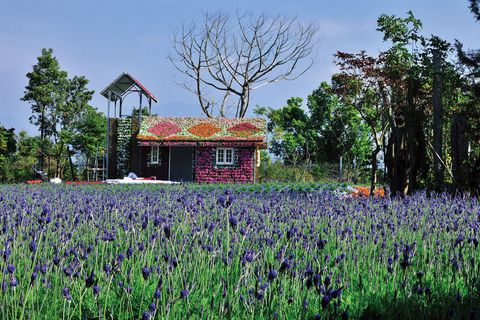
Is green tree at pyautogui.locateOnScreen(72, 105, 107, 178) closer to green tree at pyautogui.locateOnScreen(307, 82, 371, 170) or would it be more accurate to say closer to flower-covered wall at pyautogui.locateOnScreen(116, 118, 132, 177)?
flower-covered wall at pyautogui.locateOnScreen(116, 118, 132, 177)

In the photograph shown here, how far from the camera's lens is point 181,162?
104 feet

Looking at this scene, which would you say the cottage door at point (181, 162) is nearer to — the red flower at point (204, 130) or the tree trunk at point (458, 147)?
the red flower at point (204, 130)

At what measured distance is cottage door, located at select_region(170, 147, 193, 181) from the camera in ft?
103

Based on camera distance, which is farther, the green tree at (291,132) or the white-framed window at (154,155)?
the green tree at (291,132)

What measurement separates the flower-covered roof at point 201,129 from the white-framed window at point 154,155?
84cm

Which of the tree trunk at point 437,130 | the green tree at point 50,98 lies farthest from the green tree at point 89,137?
the tree trunk at point 437,130

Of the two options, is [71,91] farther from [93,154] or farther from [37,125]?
[93,154]

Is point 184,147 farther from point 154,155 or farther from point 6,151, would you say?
point 6,151

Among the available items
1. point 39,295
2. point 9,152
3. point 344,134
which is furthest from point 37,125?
point 39,295

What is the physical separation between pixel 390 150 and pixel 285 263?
35.0 feet

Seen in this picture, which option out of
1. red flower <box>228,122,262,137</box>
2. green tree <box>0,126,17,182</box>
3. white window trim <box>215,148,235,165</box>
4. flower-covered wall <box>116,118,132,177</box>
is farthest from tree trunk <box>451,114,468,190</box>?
green tree <box>0,126,17,182</box>

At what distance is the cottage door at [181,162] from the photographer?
3148 centimetres

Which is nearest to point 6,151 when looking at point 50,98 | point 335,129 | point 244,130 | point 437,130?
point 50,98

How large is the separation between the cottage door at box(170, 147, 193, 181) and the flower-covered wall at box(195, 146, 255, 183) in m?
1.56
